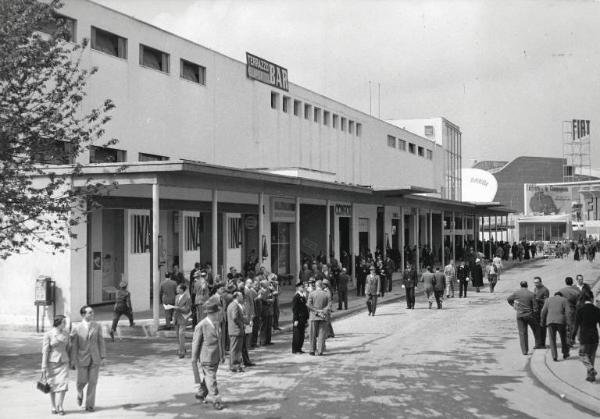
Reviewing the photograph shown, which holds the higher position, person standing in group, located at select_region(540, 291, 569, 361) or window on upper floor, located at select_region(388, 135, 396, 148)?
window on upper floor, located at select_region(388, 135, 396, 148)

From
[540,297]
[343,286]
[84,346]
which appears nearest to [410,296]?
[343,286]

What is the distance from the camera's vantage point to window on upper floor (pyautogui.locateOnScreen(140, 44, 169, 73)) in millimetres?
28406

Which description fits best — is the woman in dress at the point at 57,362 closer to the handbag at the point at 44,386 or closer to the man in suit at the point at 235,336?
the handbag at the point at 44,386

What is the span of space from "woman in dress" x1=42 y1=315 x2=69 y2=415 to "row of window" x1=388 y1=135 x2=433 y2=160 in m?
47.6

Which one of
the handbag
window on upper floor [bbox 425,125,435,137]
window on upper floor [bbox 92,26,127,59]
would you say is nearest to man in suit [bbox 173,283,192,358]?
the handbag

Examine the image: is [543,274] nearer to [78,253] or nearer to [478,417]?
[78,253]

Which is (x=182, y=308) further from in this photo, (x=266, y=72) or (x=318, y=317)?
(x=266, y=72)

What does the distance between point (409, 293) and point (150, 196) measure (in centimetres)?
982

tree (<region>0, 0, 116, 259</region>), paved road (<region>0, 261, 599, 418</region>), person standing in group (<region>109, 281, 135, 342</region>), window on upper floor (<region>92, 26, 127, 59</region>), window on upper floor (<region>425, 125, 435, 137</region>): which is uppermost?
window on upper floor (<region>425, 125, 435, 137</region>)

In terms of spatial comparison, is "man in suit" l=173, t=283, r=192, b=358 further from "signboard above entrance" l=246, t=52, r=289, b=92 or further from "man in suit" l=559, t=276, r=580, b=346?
"signboard above entrance" l=246, t=52, r=289, b=92

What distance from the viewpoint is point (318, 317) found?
1548 cm

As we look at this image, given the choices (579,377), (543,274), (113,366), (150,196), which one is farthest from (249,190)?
(543,274)

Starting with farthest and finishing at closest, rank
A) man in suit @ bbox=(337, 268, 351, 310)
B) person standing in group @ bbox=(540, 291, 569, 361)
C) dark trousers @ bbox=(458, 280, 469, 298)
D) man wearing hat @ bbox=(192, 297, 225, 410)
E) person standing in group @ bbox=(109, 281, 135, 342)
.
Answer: dark trousers @ bbox=(458, 280, 469, 298), man in suit @ bbox=(337, 268, 351, 310), person standing in group @ bbox=(109, 281, 135, 342), person standing in group @ bbox=(540, 291, 569, 361), man wearing hat @ bbox=(192, 297, 225, 410)

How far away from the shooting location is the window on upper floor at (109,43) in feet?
84.4
